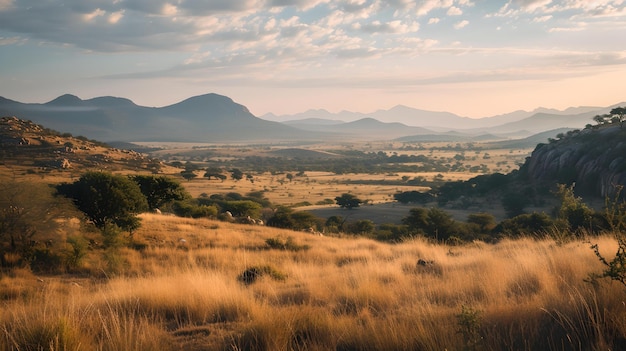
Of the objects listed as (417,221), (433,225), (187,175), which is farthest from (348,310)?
(187,175)

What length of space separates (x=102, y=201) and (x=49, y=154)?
Answer: 57.0m

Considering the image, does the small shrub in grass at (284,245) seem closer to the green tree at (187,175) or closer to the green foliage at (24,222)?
the green foliage at (24,222)

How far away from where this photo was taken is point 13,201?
14523mm

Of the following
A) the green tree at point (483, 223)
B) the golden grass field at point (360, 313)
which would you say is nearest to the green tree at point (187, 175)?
the green tree at point (483, 223)

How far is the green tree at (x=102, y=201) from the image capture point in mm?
18859

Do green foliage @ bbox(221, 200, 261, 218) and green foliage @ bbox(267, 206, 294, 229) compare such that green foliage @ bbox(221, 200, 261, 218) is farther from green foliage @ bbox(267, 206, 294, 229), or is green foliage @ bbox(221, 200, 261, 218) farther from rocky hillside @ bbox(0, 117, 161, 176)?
rocky hillside @ bbox(0, 117, 161, 176)

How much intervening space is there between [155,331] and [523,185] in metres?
77.7

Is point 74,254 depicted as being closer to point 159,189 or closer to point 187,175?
point 159,189

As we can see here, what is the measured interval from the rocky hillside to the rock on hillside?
69872mm

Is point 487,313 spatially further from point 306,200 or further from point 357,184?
point 357,184

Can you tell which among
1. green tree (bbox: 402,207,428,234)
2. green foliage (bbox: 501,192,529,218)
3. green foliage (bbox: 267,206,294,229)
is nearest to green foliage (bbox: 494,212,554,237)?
green tree (bbox: 402,207,428,234)

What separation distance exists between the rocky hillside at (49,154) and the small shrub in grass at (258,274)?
5325 centimetres

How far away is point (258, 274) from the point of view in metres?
10.6

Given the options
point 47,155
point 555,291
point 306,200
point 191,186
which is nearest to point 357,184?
point 306,200
